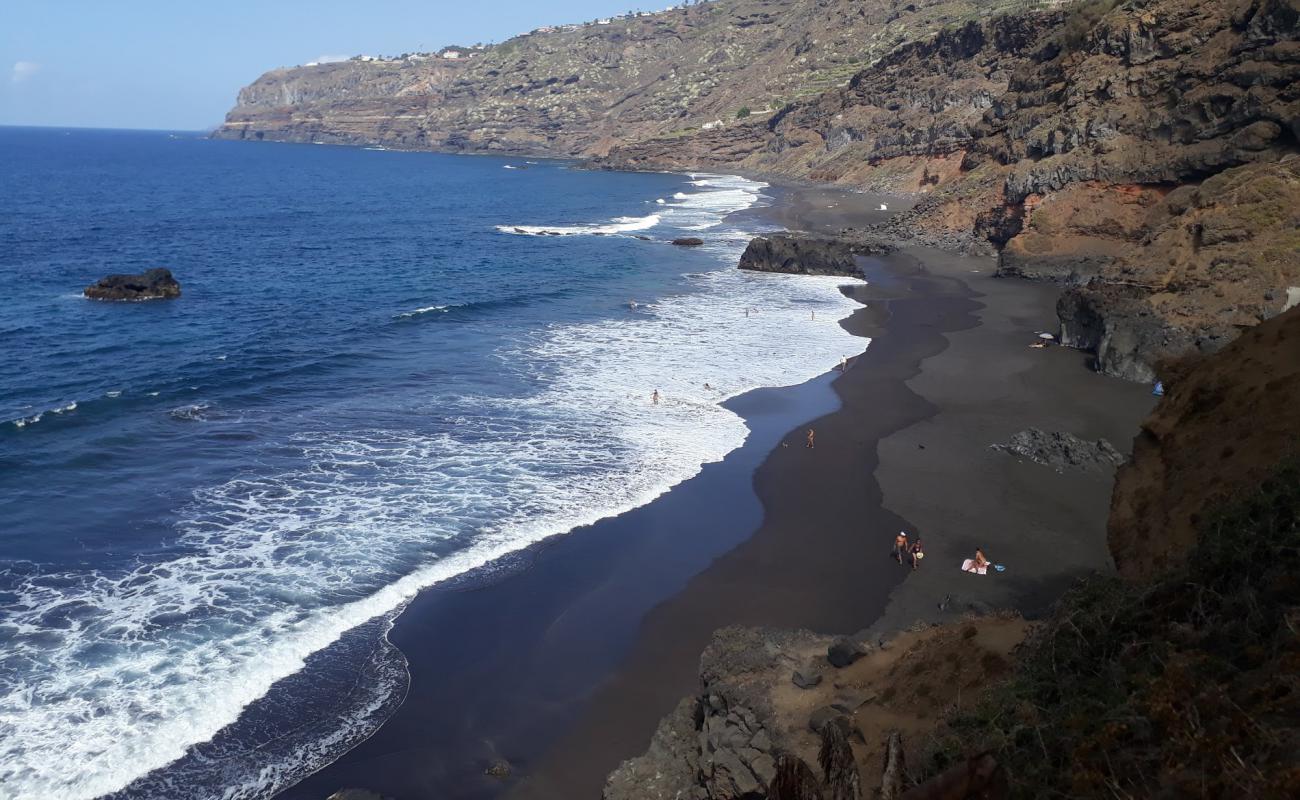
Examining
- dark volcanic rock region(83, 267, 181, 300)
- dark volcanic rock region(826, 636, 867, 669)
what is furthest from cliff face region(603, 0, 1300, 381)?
dark volcanic rock region(83, 267, 181, 300)

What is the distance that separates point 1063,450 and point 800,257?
109 ft

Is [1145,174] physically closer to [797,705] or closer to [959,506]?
[959,506]

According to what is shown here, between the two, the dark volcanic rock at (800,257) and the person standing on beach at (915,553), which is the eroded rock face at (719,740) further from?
the dark volcanic rock at (800,257)

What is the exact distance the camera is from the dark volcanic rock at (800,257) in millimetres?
53469

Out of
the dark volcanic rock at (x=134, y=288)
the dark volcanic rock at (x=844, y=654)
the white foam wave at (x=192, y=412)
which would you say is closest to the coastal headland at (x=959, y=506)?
the dark volcanic rock at (x=844, y=654)

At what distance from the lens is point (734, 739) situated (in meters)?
10.7

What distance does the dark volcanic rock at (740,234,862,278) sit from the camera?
175 feet

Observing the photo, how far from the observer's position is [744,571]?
60.4 ft

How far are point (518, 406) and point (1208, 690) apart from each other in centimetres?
2362

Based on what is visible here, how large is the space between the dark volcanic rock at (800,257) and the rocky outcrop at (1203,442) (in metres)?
40.5

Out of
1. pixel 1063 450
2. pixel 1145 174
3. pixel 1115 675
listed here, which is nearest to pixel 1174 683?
pixel 1115 675

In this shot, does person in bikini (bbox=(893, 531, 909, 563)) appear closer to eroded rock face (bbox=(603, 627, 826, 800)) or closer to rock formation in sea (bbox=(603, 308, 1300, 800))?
rock formation in sea (bbox=(603, 308, 1300, 800))

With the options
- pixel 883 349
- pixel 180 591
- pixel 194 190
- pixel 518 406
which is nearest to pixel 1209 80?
pixel 883 349

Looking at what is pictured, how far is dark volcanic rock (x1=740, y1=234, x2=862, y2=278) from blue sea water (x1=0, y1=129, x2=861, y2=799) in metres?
1.67
